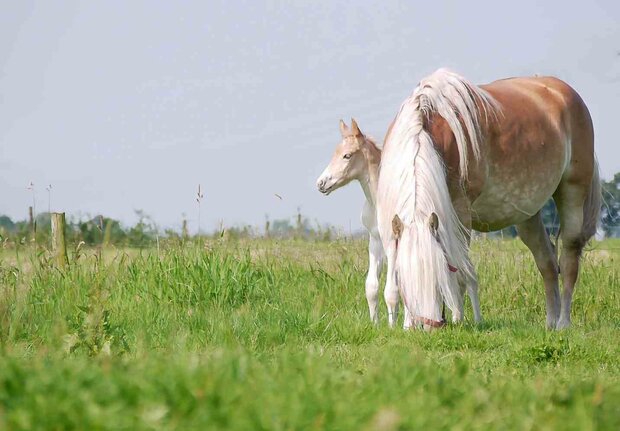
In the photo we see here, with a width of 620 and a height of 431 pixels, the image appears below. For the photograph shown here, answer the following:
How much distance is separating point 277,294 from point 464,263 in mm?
2835

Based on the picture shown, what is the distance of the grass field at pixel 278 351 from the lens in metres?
3.02

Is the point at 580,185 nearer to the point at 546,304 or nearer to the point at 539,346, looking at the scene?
the point at 546,304

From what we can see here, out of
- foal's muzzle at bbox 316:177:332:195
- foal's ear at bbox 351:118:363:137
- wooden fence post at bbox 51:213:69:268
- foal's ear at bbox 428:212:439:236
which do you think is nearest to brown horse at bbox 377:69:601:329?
foal's ear at bbox 428:212:439:236

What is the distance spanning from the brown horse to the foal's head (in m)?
1.04

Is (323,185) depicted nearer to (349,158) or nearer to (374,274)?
(349,158)

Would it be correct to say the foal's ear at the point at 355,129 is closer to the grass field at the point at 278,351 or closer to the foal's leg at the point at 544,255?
the grass field at the point at 278,351

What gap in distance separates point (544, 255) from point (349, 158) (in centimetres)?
250

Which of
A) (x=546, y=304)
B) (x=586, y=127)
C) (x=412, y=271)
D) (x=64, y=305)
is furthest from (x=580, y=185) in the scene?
(x=64, y=305)

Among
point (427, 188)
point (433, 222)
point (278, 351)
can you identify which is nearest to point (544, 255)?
point (427, 188)

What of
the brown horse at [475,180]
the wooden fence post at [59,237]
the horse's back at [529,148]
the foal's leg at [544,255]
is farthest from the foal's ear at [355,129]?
the wooden fence post at [59,237]

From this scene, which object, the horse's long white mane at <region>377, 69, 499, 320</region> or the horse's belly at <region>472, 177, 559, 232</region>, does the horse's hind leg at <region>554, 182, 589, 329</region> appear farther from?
the horse's long white mane at <region>377, 69, 499, 320</region>

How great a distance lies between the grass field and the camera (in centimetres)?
302

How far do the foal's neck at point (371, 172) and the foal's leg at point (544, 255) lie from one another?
1.89 m

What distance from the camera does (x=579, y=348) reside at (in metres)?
6.61
